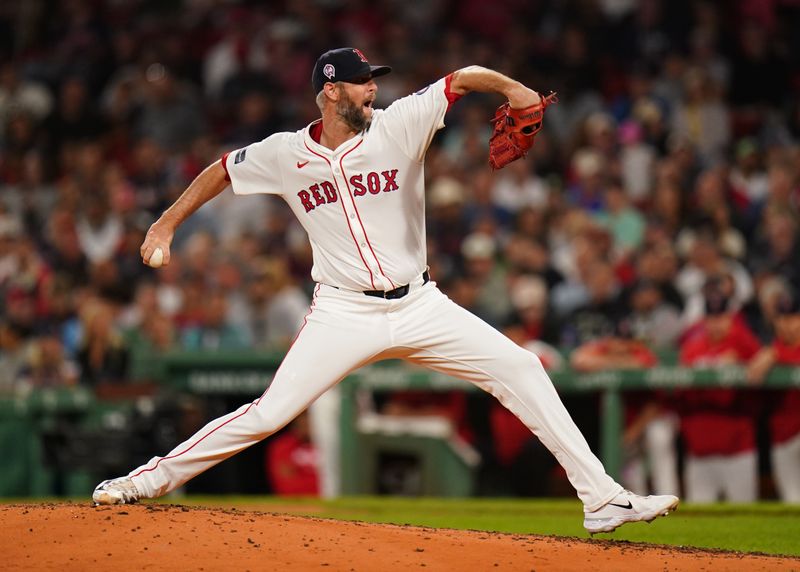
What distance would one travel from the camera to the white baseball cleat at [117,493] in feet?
17.6

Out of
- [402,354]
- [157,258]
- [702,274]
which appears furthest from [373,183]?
[702,274]

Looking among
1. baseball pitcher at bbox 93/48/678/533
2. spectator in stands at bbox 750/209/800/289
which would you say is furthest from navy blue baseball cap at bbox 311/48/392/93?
spectator in stands at bbox 750/209/800/289

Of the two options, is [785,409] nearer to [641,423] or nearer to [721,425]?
[721,425]

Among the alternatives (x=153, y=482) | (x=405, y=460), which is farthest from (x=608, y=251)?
(x=153, y=482)

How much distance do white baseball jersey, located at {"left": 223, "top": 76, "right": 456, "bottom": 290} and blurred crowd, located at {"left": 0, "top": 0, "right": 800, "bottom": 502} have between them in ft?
13.3

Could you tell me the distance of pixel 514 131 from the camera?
510 centimetres

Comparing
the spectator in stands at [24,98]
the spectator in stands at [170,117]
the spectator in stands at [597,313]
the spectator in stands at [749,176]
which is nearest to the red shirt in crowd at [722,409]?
the spectator in stands at [597,313]

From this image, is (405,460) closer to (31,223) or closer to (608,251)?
(608,251)

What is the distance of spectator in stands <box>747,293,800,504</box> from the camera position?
28.5 feet

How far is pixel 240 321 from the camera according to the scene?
10859mm

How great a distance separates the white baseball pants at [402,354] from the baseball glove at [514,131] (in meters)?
0.61

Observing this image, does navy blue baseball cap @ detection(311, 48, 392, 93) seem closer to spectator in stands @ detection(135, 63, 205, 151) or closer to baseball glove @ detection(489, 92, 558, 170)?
baseball glove @ detection(489, 92, 558, 170)

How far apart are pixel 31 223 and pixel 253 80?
2746 millimetres

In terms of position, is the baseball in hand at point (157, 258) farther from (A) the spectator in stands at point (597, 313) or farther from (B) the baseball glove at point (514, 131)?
(A) the spectator in stands at point (597, 313)
